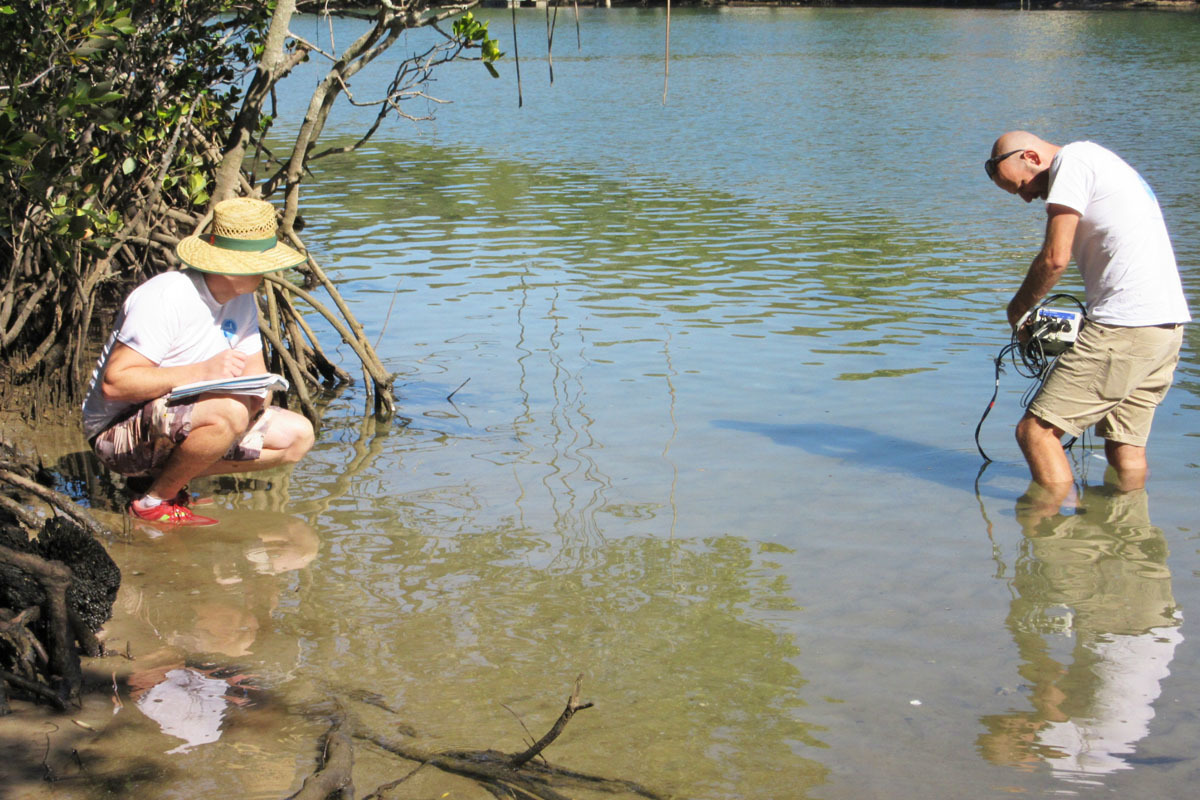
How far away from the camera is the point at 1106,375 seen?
456 cm

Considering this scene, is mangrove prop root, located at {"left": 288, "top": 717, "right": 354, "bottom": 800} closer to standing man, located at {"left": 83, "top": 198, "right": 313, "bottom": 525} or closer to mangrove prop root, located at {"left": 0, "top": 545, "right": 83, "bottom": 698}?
mangrove prop root, located at {"left": 0, "top": 545, "right": 83, "bottom": 698}

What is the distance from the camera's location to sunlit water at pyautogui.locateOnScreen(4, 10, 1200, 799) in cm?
315

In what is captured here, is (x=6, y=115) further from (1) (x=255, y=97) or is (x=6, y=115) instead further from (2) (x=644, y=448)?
(2) (x=644, y=448)

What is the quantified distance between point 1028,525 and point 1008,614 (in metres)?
0.88

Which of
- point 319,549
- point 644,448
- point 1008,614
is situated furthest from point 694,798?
point 644,448

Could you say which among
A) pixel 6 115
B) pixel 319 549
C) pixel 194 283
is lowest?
pixel 319 549

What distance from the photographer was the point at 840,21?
152 feet

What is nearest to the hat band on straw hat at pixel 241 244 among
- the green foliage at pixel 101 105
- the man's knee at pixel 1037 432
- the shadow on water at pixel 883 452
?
the green foliage at pixel 101 105

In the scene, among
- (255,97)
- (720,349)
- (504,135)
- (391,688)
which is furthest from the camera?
(504,135)

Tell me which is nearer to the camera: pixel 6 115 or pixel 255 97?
pixel 6 115

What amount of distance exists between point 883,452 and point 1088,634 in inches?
76.6

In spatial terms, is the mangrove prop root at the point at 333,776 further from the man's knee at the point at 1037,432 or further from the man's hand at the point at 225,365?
the man's knee at the point at 1037,432

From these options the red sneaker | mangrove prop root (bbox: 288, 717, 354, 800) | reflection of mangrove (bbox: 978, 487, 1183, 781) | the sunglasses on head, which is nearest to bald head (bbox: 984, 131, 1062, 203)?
the sunglasses on head

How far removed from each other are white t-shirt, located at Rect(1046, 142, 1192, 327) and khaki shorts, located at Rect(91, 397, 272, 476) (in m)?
3.34
